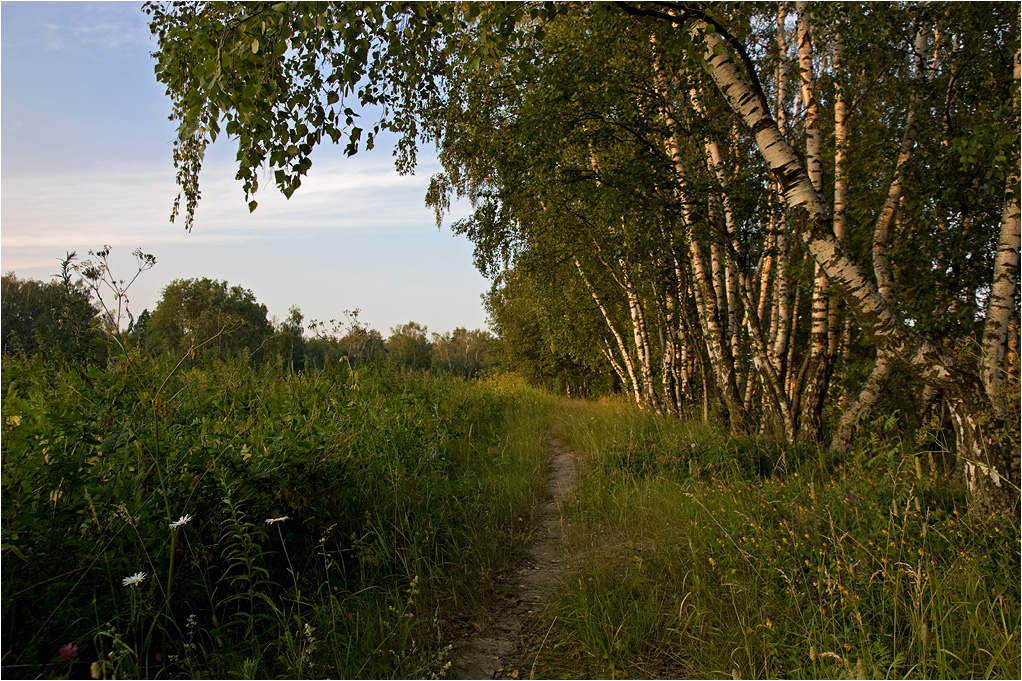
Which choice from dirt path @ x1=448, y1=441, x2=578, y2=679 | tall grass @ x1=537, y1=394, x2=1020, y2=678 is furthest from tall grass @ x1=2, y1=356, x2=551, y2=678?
tall grass @ x1=537, y1=394, x2=1020, y2=678

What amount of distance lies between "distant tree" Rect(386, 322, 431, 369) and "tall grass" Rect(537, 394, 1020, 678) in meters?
5.55

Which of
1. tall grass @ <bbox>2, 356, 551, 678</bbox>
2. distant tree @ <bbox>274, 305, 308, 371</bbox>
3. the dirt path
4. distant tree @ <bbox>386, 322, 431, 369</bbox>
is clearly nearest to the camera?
tall grass @ <bbox>2, 356, 551, 678</bbox>

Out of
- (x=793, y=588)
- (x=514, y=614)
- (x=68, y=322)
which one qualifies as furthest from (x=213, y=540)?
(x=793, y=588)

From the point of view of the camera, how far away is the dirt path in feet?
9.19

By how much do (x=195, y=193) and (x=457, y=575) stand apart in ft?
15.0

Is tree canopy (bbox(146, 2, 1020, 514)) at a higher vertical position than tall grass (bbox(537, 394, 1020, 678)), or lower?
higher

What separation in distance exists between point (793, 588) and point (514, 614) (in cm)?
157

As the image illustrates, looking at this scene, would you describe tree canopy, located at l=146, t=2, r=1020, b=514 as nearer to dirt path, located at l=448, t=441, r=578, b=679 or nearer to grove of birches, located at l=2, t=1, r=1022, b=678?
grove of birches, located at l=2, t=1, r=1022, b=678

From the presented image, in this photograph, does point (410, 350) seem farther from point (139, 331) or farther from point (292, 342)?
point (139, 331)

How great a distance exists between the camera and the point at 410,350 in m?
11.2

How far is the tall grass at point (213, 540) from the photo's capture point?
7.05 feet

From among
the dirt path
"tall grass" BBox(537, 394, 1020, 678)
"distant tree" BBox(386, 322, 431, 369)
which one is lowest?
the dirt path

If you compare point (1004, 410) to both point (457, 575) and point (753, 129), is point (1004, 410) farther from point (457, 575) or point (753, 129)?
point (457, 575)

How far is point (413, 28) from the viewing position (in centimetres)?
368
